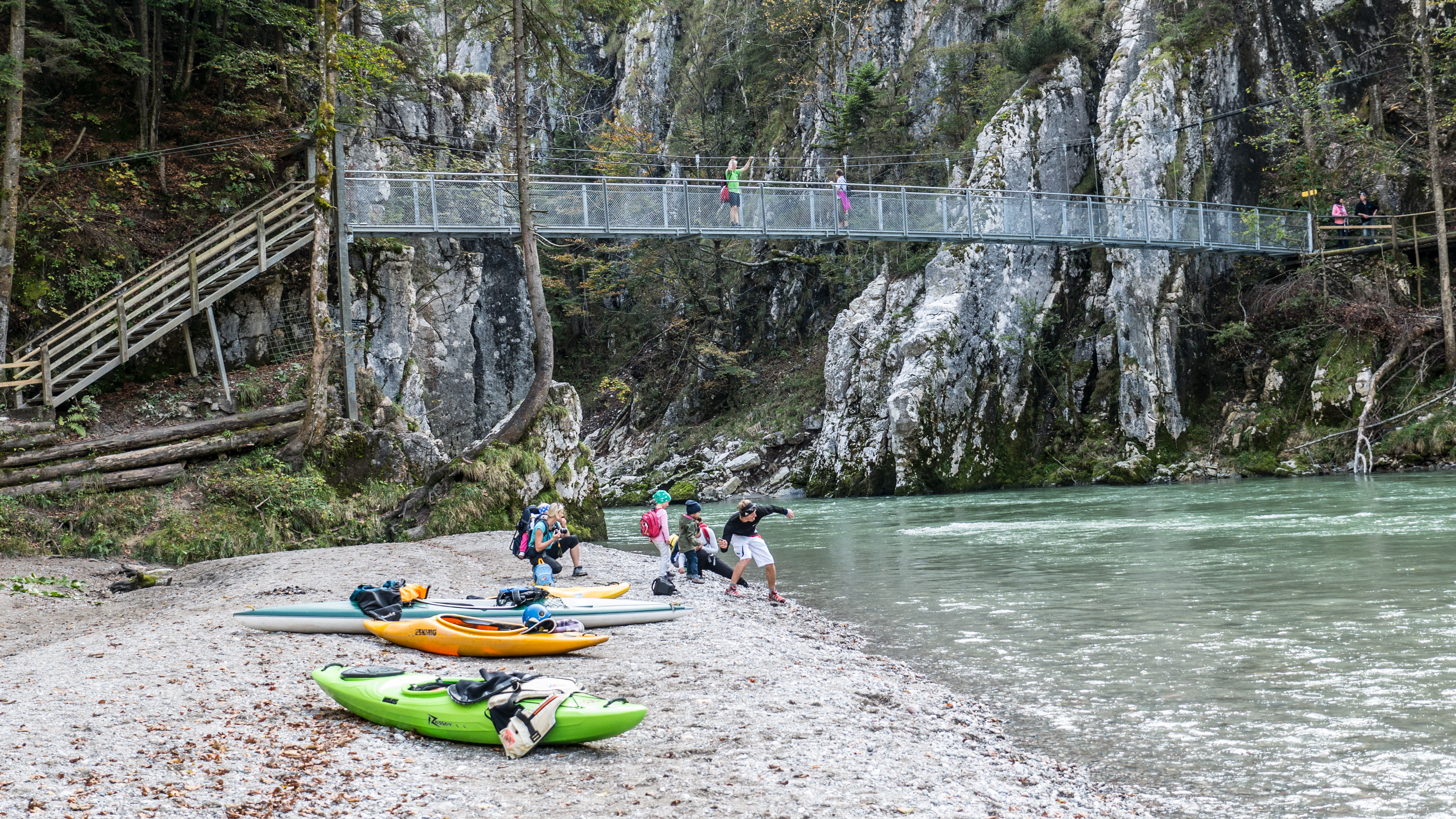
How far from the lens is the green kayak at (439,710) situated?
4812mm

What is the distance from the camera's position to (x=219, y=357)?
1573 cm

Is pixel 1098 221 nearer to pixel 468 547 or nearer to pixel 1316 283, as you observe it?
pixel 1316 283

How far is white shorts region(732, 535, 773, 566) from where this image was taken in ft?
35.2

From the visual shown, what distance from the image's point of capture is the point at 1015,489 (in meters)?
26.2

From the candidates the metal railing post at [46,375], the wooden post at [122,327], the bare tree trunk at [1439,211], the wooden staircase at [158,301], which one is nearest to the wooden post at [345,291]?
the wooden staircase at [158,301]

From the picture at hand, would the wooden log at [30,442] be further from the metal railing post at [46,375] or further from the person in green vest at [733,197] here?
the person in green vest at [733,197]

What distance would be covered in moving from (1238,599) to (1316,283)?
834 inches

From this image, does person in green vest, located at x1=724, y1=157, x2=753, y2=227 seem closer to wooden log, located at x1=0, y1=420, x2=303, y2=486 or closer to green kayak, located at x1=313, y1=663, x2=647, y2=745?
A: wooden log, located at x1=0, y1=420, x2=303, y2=486

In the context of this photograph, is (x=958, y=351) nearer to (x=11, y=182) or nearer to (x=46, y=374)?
(x=46, y=374)

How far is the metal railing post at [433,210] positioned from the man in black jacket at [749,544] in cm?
1051

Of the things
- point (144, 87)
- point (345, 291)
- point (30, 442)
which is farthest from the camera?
point (144, 87)

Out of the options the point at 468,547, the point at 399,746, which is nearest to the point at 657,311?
the point at 468,547

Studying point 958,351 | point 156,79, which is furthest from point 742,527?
point 958,351

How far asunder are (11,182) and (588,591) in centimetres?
1175
